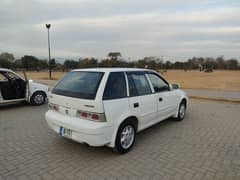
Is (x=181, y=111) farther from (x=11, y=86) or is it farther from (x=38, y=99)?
(x=11, y=86)

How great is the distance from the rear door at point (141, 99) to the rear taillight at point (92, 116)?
703mm

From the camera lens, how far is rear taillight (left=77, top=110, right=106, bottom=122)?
3162mm

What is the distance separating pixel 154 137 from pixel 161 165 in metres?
1.30

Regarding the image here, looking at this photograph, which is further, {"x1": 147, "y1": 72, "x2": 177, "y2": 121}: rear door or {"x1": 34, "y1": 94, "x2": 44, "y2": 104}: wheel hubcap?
{"x1": 34, "y1": 94, "x2": 44, "y2": 104}: wheel hubcap

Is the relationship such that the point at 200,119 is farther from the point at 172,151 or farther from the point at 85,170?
the point at 85,170

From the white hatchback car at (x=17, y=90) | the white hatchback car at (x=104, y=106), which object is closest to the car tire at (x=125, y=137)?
the white hatchback car at (x=104, y=106)

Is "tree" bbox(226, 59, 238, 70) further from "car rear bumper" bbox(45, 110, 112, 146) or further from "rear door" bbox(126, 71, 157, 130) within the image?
"car rear bumper" bbox(45, 110, 112, 146)

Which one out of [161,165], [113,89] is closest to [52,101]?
[113,89]

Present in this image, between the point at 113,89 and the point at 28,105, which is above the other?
the point at 113,89

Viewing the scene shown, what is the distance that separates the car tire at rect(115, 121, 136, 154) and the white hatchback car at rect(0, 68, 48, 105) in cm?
527

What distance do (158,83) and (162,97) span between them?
0.37 meters

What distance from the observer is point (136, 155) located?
3.58 meters

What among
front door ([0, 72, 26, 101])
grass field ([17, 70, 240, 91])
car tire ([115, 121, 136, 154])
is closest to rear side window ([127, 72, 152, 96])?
car tire ([115, 121, 136, 154])

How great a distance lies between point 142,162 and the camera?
3.32m
